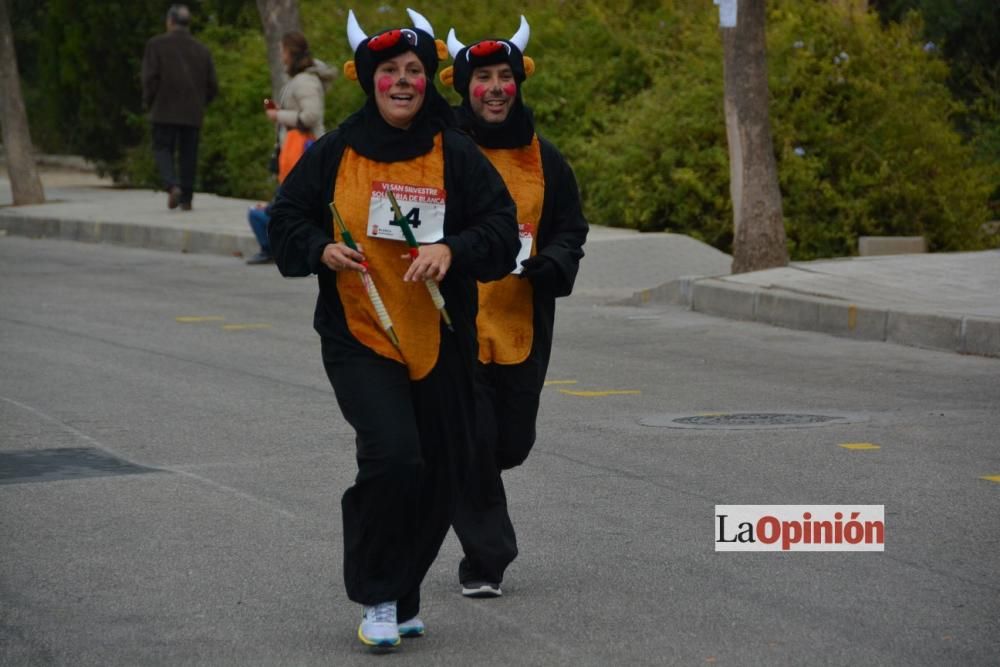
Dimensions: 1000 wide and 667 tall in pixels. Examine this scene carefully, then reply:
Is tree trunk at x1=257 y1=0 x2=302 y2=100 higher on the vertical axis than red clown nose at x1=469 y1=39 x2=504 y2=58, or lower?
higher

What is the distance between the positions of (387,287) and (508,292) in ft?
2.85

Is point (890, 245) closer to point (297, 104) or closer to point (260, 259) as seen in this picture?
point (297, 104)

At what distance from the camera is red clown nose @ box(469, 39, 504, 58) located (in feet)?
20.0

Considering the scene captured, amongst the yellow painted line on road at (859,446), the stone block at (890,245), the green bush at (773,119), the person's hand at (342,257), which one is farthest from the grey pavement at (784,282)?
the person's hand at (342,257)

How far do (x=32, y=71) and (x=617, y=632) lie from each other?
30.5m

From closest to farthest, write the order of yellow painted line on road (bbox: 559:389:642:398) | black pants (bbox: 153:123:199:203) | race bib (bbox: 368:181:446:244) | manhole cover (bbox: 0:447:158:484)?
race bib (bbox: 368:181:446:244), manhole cover (bbox: 0:447:158:484), yellow painted line on road (bbox: 559:389:642:398), black pants (bbox: 153:123:199:203)

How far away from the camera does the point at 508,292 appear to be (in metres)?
6.17

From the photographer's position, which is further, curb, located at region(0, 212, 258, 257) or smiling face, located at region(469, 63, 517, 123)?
curb, located at region(0, 212, 258, 257)

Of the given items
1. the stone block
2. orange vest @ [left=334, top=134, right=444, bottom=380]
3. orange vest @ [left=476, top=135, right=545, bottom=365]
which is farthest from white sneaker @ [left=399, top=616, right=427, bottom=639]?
the stone block

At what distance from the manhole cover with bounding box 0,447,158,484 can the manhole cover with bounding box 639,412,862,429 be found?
2.56 m

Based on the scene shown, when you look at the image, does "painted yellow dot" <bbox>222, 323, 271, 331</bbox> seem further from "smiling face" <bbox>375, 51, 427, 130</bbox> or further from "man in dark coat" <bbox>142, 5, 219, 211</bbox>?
"man in dark coat" <bbox>142, 5, 219, 211</bbox>

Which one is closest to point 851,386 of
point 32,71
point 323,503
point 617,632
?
point 323,503

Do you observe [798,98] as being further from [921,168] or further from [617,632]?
[617,632]

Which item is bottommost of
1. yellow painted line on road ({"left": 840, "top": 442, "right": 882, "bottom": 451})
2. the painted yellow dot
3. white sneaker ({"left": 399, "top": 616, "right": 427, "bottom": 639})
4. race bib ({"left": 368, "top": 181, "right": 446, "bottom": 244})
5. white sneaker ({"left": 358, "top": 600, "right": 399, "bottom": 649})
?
the painted yellow dot
